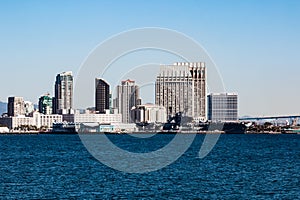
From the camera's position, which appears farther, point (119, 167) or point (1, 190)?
point (119, 167)

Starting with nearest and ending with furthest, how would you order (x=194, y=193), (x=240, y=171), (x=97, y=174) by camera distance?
(x=194, y=193)
(x=97, y=174)
(x=240, y=171)

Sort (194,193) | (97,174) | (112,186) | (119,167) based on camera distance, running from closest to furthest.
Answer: (194,193) → (112,186) → (97,174) → (119,167)

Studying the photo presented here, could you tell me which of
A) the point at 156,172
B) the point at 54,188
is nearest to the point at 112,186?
the point at 54,188

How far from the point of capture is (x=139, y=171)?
160 ft

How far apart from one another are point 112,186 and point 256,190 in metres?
7.99

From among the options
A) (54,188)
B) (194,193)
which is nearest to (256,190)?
(194,193)

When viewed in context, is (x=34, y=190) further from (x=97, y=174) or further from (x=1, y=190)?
(x=97, y=174)

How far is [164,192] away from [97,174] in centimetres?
1052

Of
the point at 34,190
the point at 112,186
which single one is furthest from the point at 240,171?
the point at 34,190

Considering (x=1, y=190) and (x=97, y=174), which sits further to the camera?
(x=97, y=174)

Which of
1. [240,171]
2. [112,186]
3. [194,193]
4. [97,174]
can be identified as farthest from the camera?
[240,171]

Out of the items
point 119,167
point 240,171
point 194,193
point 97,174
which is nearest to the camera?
point 194,193

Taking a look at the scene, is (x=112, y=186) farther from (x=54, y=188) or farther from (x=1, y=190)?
(x=1, y=190)

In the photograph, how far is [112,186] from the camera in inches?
1550
